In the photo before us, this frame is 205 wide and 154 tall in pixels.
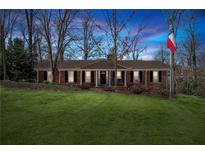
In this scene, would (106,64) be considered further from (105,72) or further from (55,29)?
(55,29)

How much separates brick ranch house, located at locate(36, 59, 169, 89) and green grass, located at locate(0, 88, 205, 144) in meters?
0.33

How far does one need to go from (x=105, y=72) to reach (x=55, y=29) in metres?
1.31

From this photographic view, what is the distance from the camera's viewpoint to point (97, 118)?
501cm

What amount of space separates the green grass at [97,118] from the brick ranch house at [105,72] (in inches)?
13.0

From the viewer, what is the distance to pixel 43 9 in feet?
17.1

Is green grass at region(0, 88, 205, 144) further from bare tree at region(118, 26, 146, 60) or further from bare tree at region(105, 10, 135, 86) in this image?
bare tree at region(105, 10, 135, 86)

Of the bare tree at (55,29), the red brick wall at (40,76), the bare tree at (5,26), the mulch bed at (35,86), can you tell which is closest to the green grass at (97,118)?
the mulch bed at (35,86)

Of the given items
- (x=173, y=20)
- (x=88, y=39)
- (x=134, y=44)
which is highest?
(x=173, y=20)

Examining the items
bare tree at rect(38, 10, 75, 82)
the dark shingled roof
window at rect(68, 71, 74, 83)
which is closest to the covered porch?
the dark shingled roof

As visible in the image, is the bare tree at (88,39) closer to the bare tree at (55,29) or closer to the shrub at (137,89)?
the bare tree at (55,29)

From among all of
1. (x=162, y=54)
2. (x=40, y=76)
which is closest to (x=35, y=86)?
(x=40, y=76)
